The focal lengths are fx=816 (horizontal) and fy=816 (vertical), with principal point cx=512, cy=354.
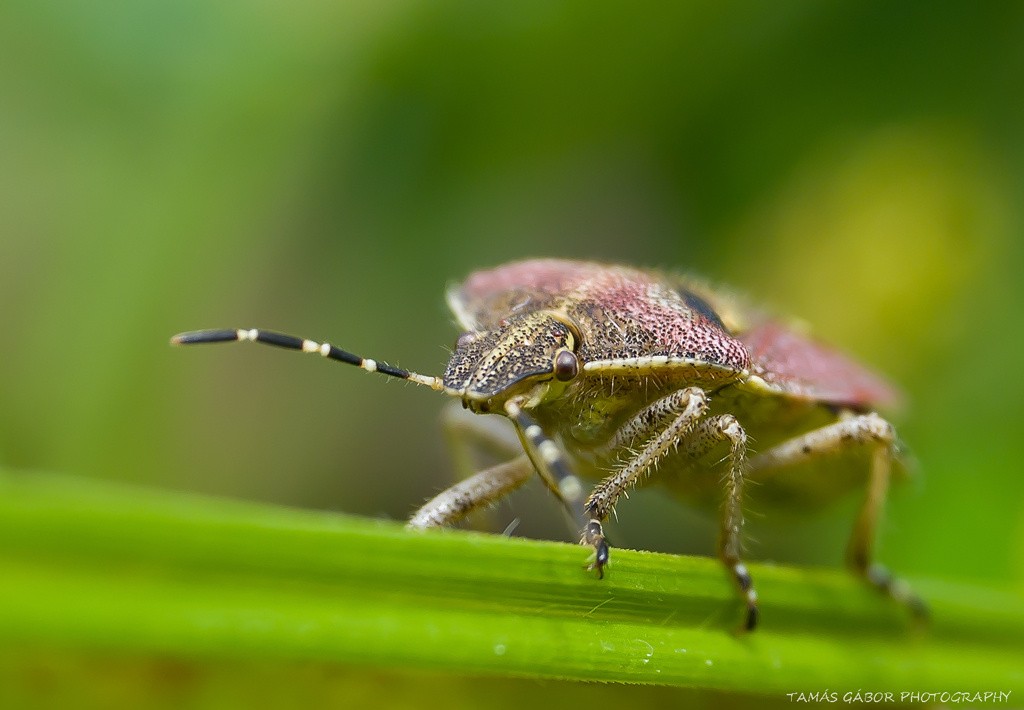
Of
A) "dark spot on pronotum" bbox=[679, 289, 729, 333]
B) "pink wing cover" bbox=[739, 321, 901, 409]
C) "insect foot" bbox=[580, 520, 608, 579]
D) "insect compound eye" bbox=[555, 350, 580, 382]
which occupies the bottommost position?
"insect foot" bbox=[580, 520, 608, 579]

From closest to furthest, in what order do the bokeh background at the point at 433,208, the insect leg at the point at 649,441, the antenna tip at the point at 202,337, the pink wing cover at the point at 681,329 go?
1. the antenna tip at the point at 202,337
2. the insect leg at the point at 649,441
3. the pink wing cover at the point at 681,329
4. the bokeh background at the point at 433,208

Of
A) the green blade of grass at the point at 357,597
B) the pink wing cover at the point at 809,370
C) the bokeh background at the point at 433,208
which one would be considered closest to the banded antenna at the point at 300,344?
the green blade of grass at the point at 357,597

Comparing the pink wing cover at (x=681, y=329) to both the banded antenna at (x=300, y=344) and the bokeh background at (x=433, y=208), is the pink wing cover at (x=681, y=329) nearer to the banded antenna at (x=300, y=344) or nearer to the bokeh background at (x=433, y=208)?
the banded antenna at (x=300, y=344)

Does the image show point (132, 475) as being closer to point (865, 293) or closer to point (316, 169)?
point (316, 169)

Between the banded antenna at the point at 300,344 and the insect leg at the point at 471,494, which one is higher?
the banded antenna at the point at 300,344

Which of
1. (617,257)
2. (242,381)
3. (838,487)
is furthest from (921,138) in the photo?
(242,381)

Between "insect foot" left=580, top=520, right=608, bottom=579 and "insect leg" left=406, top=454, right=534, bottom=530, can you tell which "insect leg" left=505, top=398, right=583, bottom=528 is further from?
"insect leg" left=406, top=454, right=534, bottom=530

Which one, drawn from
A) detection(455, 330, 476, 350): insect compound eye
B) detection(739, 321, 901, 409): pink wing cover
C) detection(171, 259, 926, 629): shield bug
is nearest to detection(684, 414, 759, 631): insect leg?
detection(171, 259, 926, 629): shield bug
